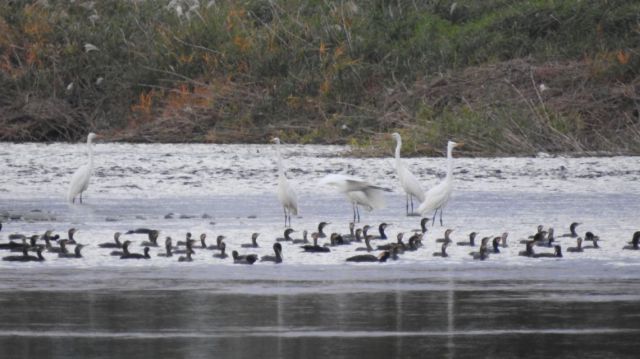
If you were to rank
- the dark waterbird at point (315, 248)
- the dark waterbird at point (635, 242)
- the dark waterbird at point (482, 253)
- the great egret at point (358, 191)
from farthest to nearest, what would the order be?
the great egret at point (358, 191) → the dark waterbird at point (315, 248) → the dark waterbird at point (635, 242) → the dark waterbird at point (482, 253)

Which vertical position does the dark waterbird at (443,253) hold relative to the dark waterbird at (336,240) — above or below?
below

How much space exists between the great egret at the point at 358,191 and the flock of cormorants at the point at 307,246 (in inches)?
79.6

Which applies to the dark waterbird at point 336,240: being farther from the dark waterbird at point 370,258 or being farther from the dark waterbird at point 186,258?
the dark waterbird at point 186,258

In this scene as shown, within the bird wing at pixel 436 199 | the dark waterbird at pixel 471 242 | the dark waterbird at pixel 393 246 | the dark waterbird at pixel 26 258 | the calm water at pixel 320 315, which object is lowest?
the calm water at pixel 320 315

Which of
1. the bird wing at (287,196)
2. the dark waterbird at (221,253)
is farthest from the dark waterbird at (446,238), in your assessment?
the bird wing at (287,196)

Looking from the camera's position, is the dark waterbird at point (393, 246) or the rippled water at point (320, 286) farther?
the dark waterbird at point (393, 246)

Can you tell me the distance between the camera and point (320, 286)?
36.7 ft

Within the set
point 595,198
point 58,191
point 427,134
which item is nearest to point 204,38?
point 427,134

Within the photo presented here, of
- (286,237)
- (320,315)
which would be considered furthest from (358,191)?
(320,315)

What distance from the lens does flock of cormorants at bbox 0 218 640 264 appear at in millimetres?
12633

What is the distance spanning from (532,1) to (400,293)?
22690 millimetres

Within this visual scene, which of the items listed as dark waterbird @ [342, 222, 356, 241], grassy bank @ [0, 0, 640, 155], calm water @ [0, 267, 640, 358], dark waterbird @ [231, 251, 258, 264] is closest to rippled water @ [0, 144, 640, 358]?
calm water @ [0, 267, 640, 358]

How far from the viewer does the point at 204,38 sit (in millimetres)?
33000

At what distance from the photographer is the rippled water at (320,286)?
346 inches
